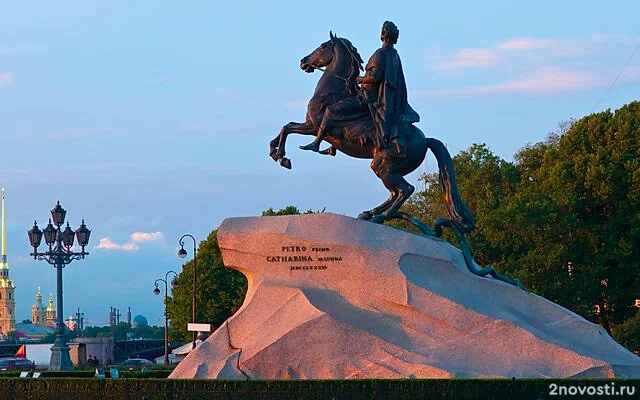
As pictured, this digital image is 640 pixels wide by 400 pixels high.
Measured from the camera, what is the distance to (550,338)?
71.8 feet

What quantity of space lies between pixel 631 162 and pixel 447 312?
2196cm

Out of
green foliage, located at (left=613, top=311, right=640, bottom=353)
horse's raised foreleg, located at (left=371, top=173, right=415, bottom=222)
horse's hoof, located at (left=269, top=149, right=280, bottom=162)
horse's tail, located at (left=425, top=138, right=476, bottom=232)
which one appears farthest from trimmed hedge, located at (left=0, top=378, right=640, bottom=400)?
green foliage, located at (left=613, top=311, right=640, bottom=353)

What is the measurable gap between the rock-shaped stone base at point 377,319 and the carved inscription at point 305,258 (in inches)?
0.7

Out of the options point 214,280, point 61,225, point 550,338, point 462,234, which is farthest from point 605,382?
point 214,280

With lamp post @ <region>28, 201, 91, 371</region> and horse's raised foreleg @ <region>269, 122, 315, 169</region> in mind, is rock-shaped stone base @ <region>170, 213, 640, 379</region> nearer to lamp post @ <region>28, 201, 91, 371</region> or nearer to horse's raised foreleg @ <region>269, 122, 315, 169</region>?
horse's raised foreleg @ <region>269, 122, 315, 169</region>

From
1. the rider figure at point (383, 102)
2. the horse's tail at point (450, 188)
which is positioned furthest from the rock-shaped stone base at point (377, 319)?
the rider figure at point (383, 102)

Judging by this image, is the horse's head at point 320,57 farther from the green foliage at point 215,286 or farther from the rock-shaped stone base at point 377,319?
the green foliage at point 215,286

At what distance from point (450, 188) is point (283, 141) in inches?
129

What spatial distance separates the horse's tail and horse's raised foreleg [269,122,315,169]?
2346 mm

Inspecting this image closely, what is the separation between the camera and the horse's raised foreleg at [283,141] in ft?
79.4

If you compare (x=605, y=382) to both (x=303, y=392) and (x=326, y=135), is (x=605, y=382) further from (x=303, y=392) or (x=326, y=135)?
(x=326, y=135)

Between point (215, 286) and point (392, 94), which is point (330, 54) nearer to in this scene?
point (392, 94)

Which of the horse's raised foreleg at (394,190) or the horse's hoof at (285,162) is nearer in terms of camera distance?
the horse's raised foreleg at (394,190)

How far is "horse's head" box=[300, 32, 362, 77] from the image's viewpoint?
24.2m
